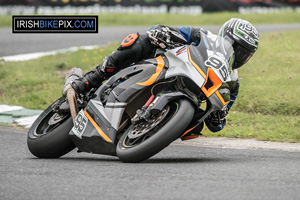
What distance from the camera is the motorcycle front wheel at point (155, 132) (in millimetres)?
5375

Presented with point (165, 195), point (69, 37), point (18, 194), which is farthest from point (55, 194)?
point (69, 37)

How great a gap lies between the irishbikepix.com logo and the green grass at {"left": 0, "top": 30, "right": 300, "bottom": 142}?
19.4 feet

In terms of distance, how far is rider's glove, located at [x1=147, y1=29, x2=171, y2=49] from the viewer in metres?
6.11

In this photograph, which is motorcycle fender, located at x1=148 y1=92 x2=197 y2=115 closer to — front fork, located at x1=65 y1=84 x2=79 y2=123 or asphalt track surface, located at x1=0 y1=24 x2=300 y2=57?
front fork, located at x1=65 y1=84 x2=79 y2=123

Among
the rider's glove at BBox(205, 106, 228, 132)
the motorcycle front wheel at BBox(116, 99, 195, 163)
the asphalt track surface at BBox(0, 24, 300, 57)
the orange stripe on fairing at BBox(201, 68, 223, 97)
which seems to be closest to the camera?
the motorcycle front wheel at BBox(116, 99, 195, 163)

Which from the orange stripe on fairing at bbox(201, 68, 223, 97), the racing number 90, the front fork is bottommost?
the front fork

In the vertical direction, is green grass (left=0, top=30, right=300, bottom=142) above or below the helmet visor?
below

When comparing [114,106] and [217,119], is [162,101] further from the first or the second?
[217,119]

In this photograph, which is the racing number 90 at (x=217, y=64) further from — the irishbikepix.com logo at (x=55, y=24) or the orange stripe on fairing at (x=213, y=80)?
the irishbikepix.com logo at (x=55, y=24)

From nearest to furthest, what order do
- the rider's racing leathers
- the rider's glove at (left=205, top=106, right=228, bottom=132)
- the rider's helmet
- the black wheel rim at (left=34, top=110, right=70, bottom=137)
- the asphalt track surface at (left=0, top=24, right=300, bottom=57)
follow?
the rider's helmet < the rider's racing leathers < the rider's glove at (left=205, top=106, right=228, bottom=132) < the black wheel rim at (left=34, top=110, right=70, bottom=137) < the asphalt track surface at (left=0, top=24, right=300, bottom=57)

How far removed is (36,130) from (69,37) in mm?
12125

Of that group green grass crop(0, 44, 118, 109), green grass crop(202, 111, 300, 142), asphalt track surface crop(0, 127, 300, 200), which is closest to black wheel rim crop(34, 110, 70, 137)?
asphalt track surface crop(0, 127, 300, 200)

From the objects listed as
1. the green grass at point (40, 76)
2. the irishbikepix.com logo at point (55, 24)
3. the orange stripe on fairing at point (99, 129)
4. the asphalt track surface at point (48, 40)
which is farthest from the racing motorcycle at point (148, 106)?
the irishbikepix.com logo at point (55, 24)

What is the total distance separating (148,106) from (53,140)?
3.80ft
